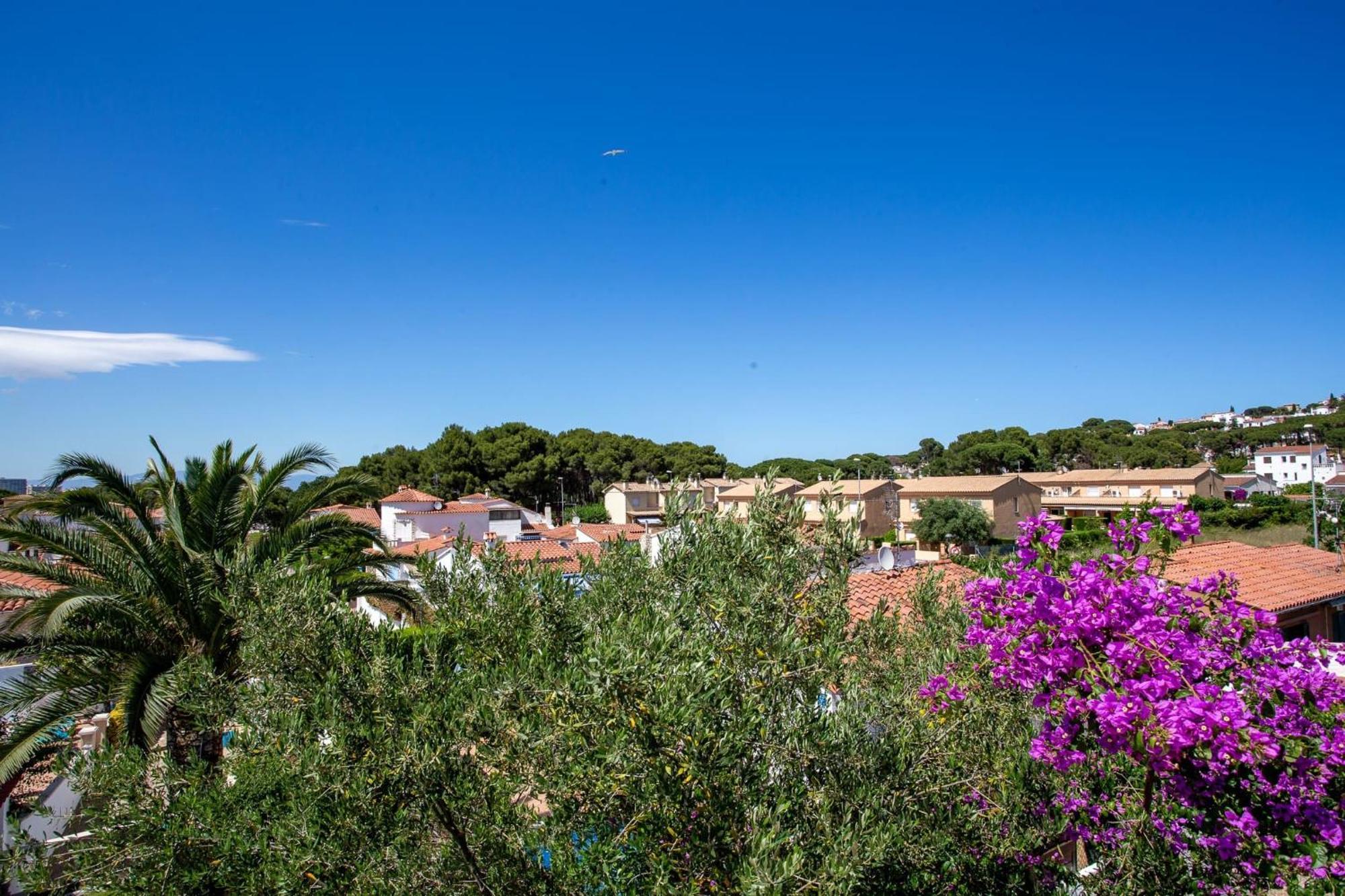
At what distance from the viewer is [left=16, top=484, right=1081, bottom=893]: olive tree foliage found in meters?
3.32

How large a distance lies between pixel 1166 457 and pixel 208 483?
303ft

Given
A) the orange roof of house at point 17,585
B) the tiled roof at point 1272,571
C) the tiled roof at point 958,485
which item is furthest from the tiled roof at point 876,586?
the tiled roof at point 958,485

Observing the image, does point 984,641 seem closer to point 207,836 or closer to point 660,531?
point 660,531

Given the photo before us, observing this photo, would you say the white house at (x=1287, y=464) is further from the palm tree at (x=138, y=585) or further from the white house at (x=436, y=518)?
the palm tree at (x=138, y=585)

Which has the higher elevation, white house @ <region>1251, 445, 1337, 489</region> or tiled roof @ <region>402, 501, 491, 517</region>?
white house @ <region>1251, 445, 1337, 489</region>

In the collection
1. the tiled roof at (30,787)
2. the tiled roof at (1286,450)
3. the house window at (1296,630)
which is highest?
the tiled roof at (1286,450)

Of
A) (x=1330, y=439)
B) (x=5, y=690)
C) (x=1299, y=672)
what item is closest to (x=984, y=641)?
(x=1299, y=672)

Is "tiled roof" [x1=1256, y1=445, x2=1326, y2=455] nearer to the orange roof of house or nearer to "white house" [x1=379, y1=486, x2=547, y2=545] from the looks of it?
"white house" [x1=379, y1=486, x2=547, y2=545]

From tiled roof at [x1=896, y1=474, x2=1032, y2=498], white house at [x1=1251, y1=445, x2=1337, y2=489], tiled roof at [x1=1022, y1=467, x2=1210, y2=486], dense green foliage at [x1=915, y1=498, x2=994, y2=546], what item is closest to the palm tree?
dense green foliage at [x1=915, y1=498, x2=994, y2=546]

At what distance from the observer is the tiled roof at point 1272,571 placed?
14594mm

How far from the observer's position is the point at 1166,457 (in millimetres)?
80625

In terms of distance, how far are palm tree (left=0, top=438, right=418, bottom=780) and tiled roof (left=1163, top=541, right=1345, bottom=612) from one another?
1491 centimetres

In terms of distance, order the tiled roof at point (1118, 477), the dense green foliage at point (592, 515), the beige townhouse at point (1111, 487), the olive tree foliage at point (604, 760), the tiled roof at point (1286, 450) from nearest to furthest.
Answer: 1. the olive tree foliage at point (604, 760)
2. the beige townhouse at point (1111, 487)
3. the tiled roof at point (1118, 477)
4. the dense green foliage at point (592, 515)
5. the tiled roof at point (1286, 450)

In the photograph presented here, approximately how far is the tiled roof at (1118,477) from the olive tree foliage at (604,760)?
63.1 m
